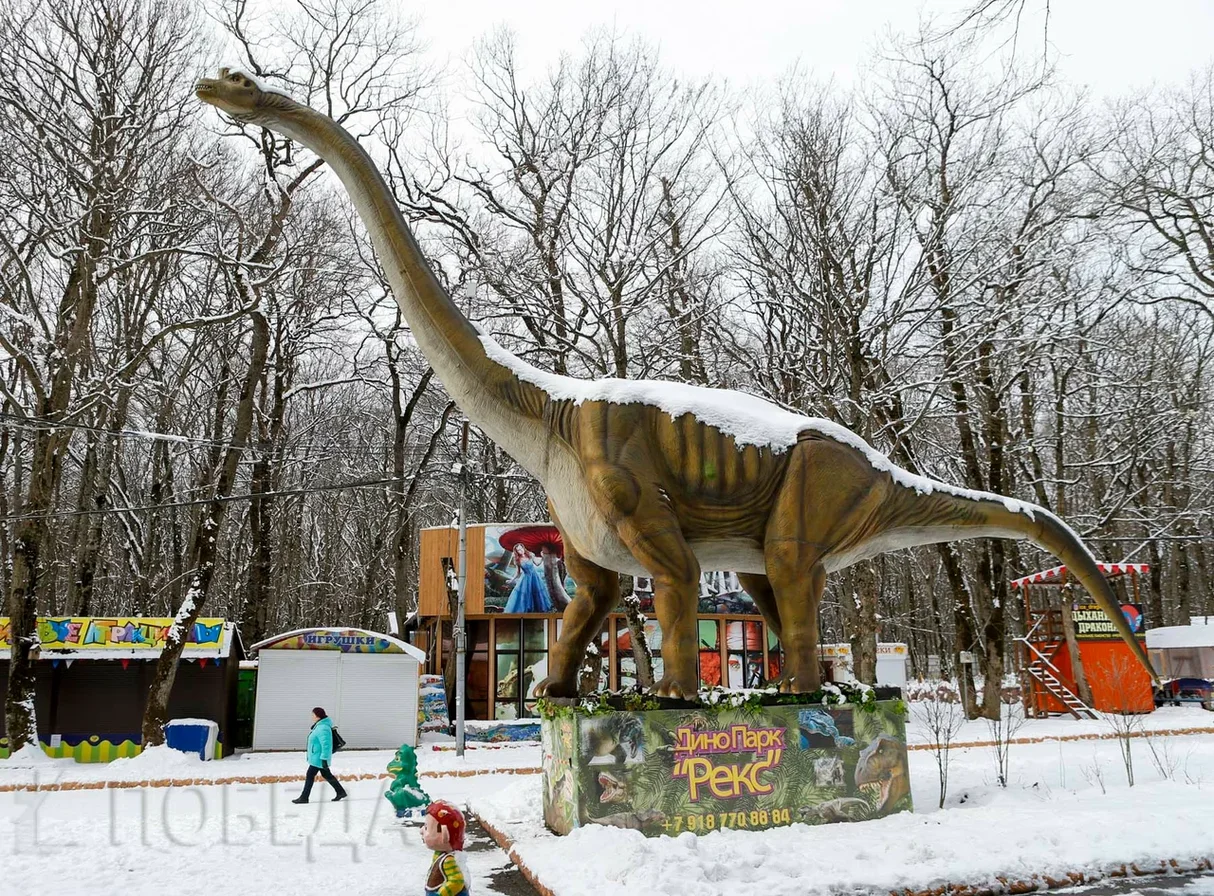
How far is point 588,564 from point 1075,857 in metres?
3.84

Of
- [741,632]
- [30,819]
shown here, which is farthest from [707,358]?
[30,819]

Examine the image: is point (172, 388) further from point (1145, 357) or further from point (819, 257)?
point (1145, 357)

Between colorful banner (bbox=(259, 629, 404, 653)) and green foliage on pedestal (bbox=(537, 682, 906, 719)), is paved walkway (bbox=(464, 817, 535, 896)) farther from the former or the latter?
colorful banner (bbox=(259, 629, 404, 653))

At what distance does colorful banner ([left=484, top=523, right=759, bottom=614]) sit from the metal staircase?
24.0 feet

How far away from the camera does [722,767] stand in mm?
6871

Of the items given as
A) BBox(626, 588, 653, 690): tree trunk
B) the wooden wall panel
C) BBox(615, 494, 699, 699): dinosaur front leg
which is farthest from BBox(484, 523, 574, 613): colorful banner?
BBox(615, 494, 699, 699): dinosaur front leg

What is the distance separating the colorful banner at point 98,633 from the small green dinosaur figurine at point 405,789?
8.14 m

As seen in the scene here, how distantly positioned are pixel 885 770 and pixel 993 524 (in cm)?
228

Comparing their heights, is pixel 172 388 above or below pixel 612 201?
below

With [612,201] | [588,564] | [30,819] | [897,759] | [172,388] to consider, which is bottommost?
[30,819]

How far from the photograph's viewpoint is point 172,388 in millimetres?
19625

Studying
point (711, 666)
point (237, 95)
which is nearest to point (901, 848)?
point (237, 95)

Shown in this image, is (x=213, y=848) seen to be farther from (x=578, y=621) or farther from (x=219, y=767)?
(x=219, y=767)

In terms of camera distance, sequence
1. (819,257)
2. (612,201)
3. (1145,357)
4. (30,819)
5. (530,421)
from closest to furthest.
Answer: (530,421) < (30,819) < (819,257) < (612,201) < (1145,357)
